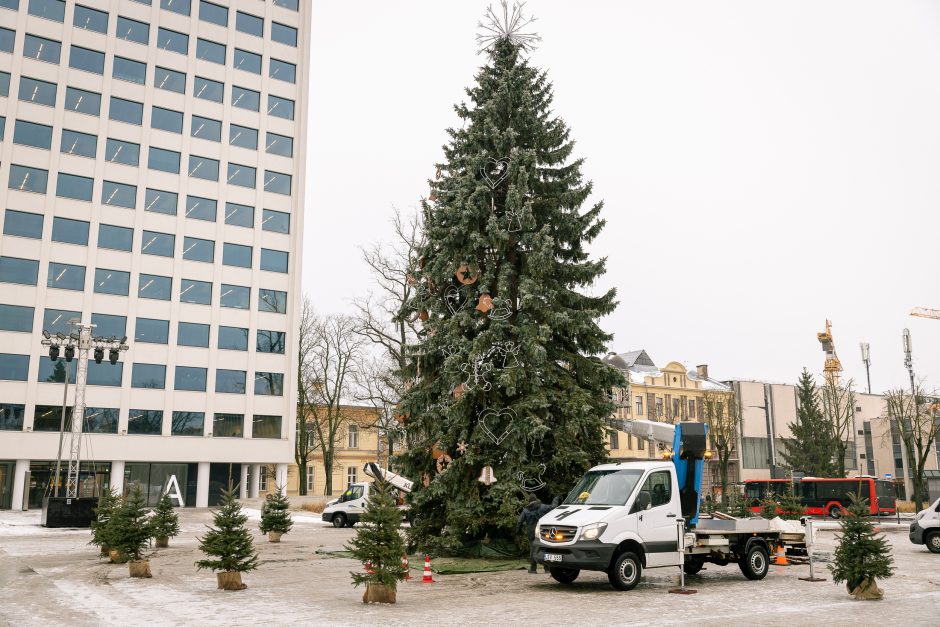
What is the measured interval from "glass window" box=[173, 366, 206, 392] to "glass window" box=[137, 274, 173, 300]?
4.92 m

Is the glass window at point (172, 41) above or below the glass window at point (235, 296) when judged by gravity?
above

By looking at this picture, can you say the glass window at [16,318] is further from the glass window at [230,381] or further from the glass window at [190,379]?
the glass window at [230,381]

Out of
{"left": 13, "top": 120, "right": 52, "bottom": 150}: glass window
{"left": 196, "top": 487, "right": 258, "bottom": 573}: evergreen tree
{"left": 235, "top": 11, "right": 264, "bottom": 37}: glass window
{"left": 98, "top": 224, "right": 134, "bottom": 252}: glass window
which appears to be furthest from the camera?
{"left": 235, "top": 11, "right": 264, "bottom": 37}: glass window

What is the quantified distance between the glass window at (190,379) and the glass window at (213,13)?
972 inches

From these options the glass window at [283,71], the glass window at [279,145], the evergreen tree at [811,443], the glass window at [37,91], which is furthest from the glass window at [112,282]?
the evergreen tree at [811,443]

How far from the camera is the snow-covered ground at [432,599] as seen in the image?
11.0 meters

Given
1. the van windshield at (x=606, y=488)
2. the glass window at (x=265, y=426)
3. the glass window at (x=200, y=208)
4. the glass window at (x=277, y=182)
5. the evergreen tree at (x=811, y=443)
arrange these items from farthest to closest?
1. the evergreen tree at (x=811, y=443)
2. the glass window at (x=277, y=182)
3. the glass window at (x=265, y=426)
4. the glass window at (x=200, y=208)
5. the van windshield at (x=606, y=488)

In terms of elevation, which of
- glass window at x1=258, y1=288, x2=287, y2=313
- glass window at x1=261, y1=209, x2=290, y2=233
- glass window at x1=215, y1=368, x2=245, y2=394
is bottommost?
glass window at x1=215, y1=368, x2=245, y2=394

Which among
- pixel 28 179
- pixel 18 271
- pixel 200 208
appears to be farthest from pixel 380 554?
pixel 28 179

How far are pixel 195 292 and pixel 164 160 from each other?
9.10 metres

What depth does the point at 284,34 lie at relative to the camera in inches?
2259

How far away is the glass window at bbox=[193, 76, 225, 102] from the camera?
2105 inches

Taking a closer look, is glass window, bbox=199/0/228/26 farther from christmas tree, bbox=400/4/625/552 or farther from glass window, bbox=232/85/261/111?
christmas tree, bbox=400/4/625/552

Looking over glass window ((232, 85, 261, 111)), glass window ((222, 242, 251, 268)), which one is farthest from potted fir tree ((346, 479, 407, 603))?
glass window ((232, 85, 261, 111))
